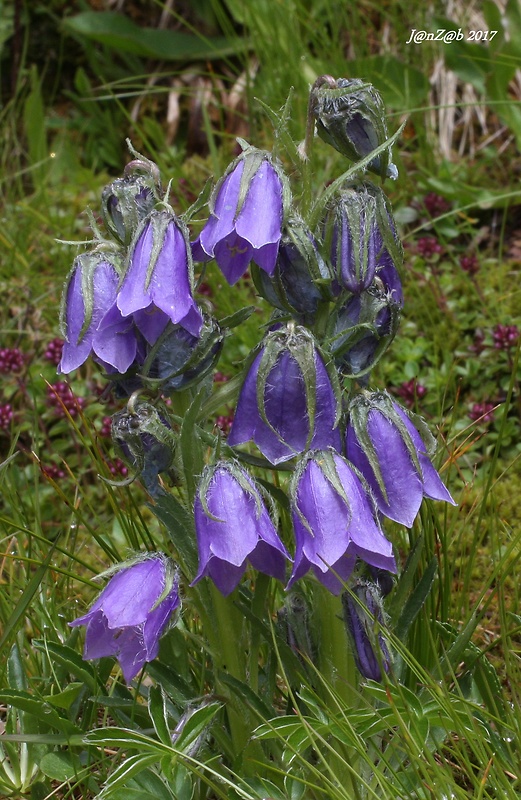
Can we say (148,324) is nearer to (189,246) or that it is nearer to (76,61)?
(189,246)

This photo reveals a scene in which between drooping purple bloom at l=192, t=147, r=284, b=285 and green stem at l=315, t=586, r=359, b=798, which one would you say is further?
green stem at l=315, t=586, r=359, b=798

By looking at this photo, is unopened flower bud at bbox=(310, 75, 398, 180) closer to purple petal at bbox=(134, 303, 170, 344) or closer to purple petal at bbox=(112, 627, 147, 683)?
purple petal at bbox=(134, 303, 170, 344)

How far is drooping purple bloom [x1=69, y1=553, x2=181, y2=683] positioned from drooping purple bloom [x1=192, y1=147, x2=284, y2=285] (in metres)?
0.57

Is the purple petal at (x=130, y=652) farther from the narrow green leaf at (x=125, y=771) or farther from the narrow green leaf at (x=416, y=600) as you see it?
the narrow green leaf at (x=416, y=600)

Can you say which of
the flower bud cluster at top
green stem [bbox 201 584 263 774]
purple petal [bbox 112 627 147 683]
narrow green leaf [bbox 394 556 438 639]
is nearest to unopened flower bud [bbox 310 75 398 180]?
the flower bud cluster at top

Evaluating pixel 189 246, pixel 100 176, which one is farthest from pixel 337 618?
pixel 100 176

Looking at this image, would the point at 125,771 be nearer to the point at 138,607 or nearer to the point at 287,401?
the point at 138,607

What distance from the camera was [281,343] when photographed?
64.2 inches

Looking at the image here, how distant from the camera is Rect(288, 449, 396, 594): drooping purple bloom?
1.59 meters

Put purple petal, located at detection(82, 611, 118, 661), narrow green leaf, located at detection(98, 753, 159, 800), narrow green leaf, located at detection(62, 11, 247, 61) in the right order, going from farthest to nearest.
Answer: narrow green leaf, located at detection(62, 11, 247, 61) < purple petal, located at detection(82, 611, 118, 661) < narrow green leaf, located at detection(98, 753, 159, 800)

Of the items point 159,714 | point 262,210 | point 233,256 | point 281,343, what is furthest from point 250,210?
point 159,714

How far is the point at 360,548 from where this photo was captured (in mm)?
1654

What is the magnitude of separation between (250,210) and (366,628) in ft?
2.58

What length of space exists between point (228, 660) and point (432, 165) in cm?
277
